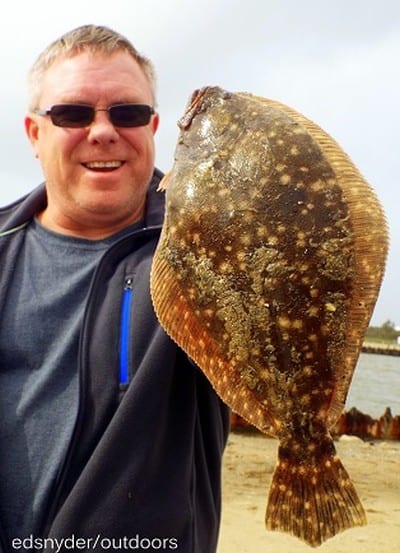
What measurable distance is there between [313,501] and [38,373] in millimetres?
1388

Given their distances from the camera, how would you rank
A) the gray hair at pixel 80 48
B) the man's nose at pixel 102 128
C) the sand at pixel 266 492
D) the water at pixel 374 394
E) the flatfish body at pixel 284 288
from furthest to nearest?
the water at pixel 374 394 → the sand at pixel 266 492 → the gray hair at pixel 80 48 → the man's nose at pixel 102 128 → the flatfish body at pixel 284 288

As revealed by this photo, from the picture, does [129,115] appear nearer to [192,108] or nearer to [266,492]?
[192,108]

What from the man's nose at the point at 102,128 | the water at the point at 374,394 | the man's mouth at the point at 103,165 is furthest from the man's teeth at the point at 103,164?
the water at the point at 374,394

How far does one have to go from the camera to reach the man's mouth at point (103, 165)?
3178mm

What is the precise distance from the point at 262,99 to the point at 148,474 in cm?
161

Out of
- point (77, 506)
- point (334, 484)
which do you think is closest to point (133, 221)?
point (77, 506)

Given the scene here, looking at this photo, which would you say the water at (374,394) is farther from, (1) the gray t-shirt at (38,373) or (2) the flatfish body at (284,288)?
(2) the flatfish body at (284,288)

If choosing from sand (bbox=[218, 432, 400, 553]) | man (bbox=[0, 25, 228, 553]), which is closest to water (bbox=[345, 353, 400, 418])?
sand (bbox=[218, 432, 400, 553])

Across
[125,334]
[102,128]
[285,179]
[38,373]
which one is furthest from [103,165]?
[285,179]

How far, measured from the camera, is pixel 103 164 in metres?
3.18

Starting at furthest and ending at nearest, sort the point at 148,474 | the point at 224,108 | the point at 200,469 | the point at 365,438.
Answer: the point at 365,438, the point at 200,469, the point at 148,474, the point at 224,108

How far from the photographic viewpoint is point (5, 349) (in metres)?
3.14

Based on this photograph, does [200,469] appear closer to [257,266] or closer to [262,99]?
[257,266]

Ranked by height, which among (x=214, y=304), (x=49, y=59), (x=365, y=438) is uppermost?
(x=49, y=59)
